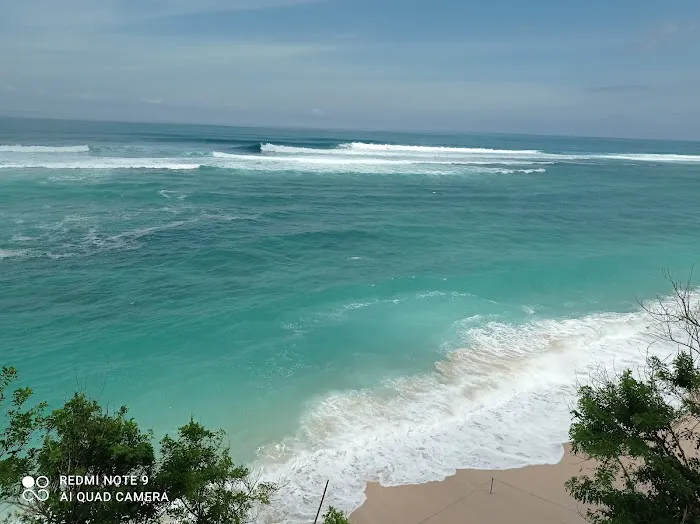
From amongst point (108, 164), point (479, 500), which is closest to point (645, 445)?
point (479, 500)

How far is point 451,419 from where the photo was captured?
13922 millimetres

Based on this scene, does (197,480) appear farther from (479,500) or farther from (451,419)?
(451,419)

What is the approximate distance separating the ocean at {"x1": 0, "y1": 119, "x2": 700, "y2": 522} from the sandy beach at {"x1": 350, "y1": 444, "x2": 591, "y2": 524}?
1.39ft

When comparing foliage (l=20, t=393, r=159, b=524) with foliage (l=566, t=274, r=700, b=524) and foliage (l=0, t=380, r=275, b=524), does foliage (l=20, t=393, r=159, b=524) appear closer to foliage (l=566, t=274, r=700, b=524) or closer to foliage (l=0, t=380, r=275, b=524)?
foliage (l=0, t=380, r=275, b=524)

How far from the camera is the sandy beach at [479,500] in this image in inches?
418

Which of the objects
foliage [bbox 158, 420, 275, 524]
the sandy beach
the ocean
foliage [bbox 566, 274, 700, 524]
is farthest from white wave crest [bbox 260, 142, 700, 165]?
foliage [bbox 566, 274, 700, 524]

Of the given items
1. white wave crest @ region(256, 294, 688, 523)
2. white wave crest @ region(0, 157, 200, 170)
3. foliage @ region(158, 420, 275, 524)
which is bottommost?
white wave crest @ region(256, 294, 688, 523)

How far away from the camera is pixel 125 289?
2091cm

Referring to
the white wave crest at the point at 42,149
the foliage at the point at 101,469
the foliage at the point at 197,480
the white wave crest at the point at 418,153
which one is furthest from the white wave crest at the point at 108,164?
the foliage at the point at 197,480

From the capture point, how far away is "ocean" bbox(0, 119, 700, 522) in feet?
44.0

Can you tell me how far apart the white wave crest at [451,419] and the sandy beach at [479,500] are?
32 cm

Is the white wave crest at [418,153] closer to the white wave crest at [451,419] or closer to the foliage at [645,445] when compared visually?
the white wave crest at [451,419]

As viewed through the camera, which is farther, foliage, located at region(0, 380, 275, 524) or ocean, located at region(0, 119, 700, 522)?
ocean, located at region(0, 119, 700, 522)

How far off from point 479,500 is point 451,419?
2.96 metres
